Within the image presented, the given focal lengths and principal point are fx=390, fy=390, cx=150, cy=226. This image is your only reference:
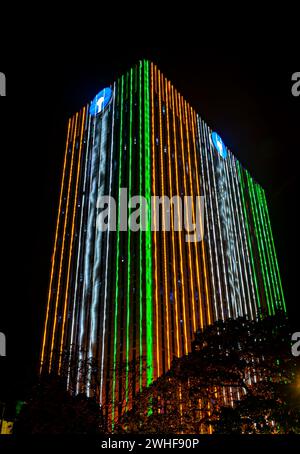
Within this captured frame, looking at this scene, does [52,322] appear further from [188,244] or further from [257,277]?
[257,277]

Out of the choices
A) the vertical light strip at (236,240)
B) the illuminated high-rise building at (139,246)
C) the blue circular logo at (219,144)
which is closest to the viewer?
the illuminated high-rise building at (139,246)

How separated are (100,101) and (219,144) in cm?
1060

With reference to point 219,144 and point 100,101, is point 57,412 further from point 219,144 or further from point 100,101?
point 219,144

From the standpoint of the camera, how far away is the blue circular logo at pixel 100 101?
86.0 feet

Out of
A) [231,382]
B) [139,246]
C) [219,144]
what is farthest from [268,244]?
[231,382]

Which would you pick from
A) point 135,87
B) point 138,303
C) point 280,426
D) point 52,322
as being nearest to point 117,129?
point 135,87

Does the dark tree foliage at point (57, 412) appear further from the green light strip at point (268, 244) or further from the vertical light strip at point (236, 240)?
the green light strip at point (268, 244)

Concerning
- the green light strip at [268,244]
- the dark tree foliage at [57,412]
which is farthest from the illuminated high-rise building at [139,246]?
the dark tree foliage at [57,412]

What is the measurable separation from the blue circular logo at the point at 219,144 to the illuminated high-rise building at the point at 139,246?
2.21 ft

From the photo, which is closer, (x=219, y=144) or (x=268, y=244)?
(x=219, y=144)

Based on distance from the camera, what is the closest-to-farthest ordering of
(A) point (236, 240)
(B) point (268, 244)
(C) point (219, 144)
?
(A) point (236, 240)
(C) point (219, 144)
(B) point (268, 244)

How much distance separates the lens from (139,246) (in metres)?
21.7

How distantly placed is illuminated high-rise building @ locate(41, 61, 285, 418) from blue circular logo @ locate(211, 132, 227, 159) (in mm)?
673

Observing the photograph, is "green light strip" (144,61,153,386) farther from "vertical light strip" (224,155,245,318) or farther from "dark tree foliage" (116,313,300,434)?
"vertical light strip" (224,155,245,318)
